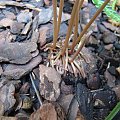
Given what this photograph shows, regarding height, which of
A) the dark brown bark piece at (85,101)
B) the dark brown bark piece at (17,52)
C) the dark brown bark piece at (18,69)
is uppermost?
the dark brown bark piece at (17,52)

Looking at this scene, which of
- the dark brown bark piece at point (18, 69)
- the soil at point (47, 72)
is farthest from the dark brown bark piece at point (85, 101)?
the dark brown bark piece at point (18, 69)

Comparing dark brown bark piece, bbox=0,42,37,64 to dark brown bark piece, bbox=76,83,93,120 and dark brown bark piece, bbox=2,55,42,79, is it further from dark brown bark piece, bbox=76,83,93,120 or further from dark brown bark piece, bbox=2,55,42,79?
dark brown bark piece, bbox=76,83,93,120

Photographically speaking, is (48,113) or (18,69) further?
(18,69)

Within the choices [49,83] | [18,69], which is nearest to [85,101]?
[49,83]

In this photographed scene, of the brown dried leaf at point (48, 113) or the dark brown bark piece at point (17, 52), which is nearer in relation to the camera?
the brown dried leaf at point (48, 113)

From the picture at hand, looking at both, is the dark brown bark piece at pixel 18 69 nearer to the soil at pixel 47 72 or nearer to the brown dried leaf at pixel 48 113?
the soil at pixel 47 72

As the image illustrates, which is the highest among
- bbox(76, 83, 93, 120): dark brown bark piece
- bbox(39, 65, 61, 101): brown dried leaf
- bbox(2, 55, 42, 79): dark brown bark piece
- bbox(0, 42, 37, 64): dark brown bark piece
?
bbox(0, 42, 37, 64): dark brown bark piece

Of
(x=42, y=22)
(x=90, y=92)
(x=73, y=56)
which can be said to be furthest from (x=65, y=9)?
(x=90, y=92)

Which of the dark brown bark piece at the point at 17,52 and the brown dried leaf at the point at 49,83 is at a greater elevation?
the dark brown bark piece at the point at 17,52

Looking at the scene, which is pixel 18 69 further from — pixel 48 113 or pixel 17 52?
pixel 48 113

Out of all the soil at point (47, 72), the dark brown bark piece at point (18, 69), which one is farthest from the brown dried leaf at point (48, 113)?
the dark brown bark piece at point (18, 69)

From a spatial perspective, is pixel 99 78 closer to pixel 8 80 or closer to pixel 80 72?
pixel 80 72

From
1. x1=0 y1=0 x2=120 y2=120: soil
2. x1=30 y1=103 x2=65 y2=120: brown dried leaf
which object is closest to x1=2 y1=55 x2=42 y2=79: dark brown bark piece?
x1=0 y1=0 x2=120 y2=120: soil
